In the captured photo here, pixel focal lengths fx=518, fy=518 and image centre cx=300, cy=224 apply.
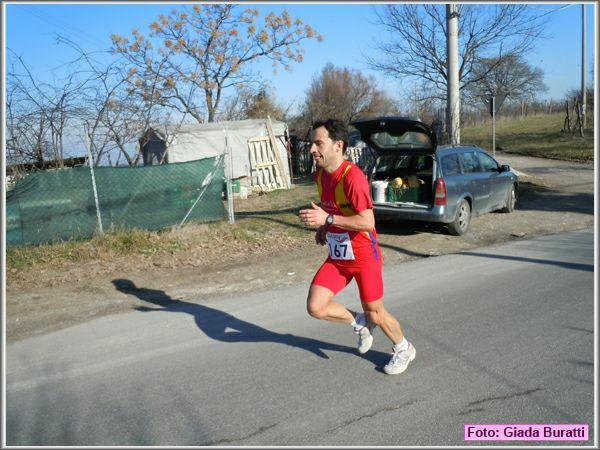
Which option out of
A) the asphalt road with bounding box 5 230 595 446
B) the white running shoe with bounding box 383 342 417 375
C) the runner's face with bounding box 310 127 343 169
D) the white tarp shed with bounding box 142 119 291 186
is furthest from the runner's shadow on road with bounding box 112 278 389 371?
the white tarp shed with bounding box 142 119 291 186

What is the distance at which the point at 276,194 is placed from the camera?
17.3m

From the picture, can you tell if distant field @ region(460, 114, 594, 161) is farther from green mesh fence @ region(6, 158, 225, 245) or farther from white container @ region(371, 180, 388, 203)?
green mesh fence @ region(6, 158, 225, 245)

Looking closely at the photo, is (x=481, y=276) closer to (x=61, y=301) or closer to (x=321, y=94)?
(x=61, y=301)

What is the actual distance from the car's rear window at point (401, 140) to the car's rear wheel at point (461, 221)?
4.86ft

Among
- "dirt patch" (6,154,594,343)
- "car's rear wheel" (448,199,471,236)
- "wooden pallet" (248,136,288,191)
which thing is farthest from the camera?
"wooden pallet" (248,136,288,191)

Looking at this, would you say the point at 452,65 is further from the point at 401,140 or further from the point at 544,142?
the point at 544,142

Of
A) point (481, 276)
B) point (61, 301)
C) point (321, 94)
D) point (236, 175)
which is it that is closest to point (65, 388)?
point (61, 301)

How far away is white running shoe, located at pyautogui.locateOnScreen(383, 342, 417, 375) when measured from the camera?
4137 mm

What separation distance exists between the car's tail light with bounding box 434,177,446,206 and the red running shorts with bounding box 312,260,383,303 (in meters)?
5.64

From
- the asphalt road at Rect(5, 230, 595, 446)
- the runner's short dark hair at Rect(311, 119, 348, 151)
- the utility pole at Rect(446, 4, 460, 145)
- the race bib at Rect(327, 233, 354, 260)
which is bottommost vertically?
the asphalt road at Rect(5, 230, 595, 446)

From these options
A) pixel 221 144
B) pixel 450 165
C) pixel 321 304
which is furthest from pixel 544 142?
pixel 321 304

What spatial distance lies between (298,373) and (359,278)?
3.07 feet

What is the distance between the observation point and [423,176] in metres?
10.2

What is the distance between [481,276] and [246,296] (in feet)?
10.6
